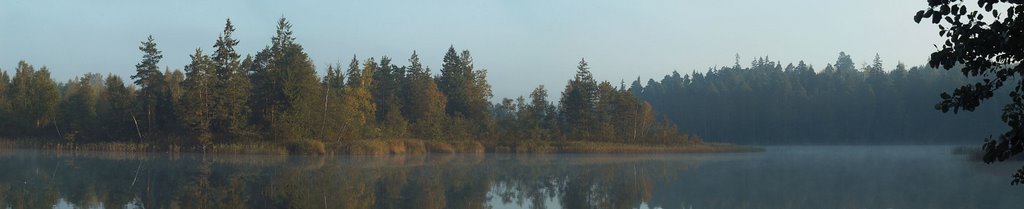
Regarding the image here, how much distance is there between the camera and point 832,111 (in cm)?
11181

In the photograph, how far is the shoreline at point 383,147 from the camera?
46.8 meters

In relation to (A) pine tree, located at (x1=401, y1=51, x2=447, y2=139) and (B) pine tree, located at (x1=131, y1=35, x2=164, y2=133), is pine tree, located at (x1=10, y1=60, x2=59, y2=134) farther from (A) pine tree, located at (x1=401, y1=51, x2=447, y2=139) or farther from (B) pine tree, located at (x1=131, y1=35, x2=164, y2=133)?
(A) pine tree, located at (x1=401, y1=51, x2=447, y2=139)

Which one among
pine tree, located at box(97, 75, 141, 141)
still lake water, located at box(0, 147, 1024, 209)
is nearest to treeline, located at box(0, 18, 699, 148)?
pine tree, located at box(97, 75, 141, 141)

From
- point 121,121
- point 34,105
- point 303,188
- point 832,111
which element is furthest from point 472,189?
point 832,111

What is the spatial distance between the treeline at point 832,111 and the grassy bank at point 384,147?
45.4m

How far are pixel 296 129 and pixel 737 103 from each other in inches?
3343

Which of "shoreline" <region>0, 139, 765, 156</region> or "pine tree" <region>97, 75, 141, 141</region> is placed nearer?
"shoreline" <region>0, 139, 765, 156</region>

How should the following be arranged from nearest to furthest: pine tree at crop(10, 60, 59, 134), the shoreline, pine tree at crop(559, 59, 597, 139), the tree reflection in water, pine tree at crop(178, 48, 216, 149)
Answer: the tree reflection in water, the shoreline, pine tree at crop(178, 48, 216, 149), pine tree at crop(10, 60, 59, 134), pine tree at crop(559, 59, 597, 139)

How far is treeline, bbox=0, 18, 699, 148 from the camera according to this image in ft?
164

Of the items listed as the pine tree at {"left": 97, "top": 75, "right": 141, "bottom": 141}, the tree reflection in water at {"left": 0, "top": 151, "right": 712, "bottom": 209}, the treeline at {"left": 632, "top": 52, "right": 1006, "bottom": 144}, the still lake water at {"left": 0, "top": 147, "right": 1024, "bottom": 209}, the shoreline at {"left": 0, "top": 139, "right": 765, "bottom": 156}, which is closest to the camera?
the tree reflection in water at {"left": 0, "top": 151, "right": 712, "bottom": 209}

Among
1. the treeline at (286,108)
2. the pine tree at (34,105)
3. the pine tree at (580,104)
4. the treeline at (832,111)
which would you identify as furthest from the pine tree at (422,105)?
the treeline at (832,111)

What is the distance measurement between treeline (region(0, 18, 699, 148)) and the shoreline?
1165 millimetres

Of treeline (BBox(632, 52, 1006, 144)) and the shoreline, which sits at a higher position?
treeline (BBox(632, 52, 1006, 144))

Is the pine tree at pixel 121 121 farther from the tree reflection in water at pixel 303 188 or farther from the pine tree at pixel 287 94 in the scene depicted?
the tree reflection in water at pixel 303 188
